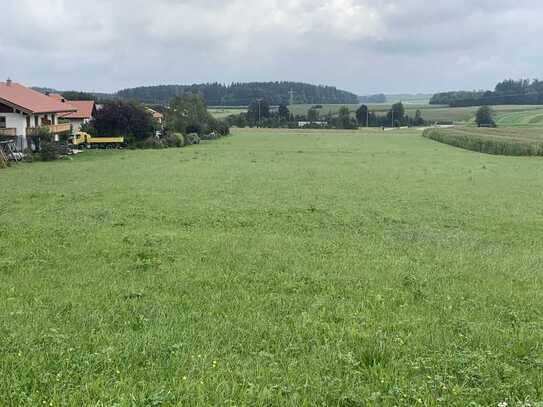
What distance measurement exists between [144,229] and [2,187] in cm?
1403

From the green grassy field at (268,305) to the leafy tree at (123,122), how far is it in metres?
50.2

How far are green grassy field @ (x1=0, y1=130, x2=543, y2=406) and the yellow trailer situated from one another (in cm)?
4781

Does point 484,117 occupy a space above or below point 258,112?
below

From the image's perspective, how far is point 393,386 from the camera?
505 centimetres

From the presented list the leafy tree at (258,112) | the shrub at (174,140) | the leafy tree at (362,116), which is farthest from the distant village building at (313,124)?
the shrub at (174,140)

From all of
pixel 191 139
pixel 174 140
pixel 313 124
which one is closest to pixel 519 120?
pixel 313 124

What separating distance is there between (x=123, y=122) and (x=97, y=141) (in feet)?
14.2

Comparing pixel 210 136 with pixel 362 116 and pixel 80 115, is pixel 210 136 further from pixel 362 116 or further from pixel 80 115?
pixel 362 116

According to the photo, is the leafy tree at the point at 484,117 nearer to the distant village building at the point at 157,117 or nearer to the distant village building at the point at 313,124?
the distant village building at the point at 313,124

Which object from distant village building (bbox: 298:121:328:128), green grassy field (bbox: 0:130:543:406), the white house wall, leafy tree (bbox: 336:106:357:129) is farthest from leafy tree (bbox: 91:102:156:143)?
distant village building (bbox: 298:121:328:128)

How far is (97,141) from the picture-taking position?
6494 cm

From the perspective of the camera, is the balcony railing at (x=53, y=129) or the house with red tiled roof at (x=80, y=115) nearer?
the balcony railing at (x=53, y=129)

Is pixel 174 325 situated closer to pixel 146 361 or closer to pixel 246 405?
pixel 146 361

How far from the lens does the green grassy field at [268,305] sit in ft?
16.5
